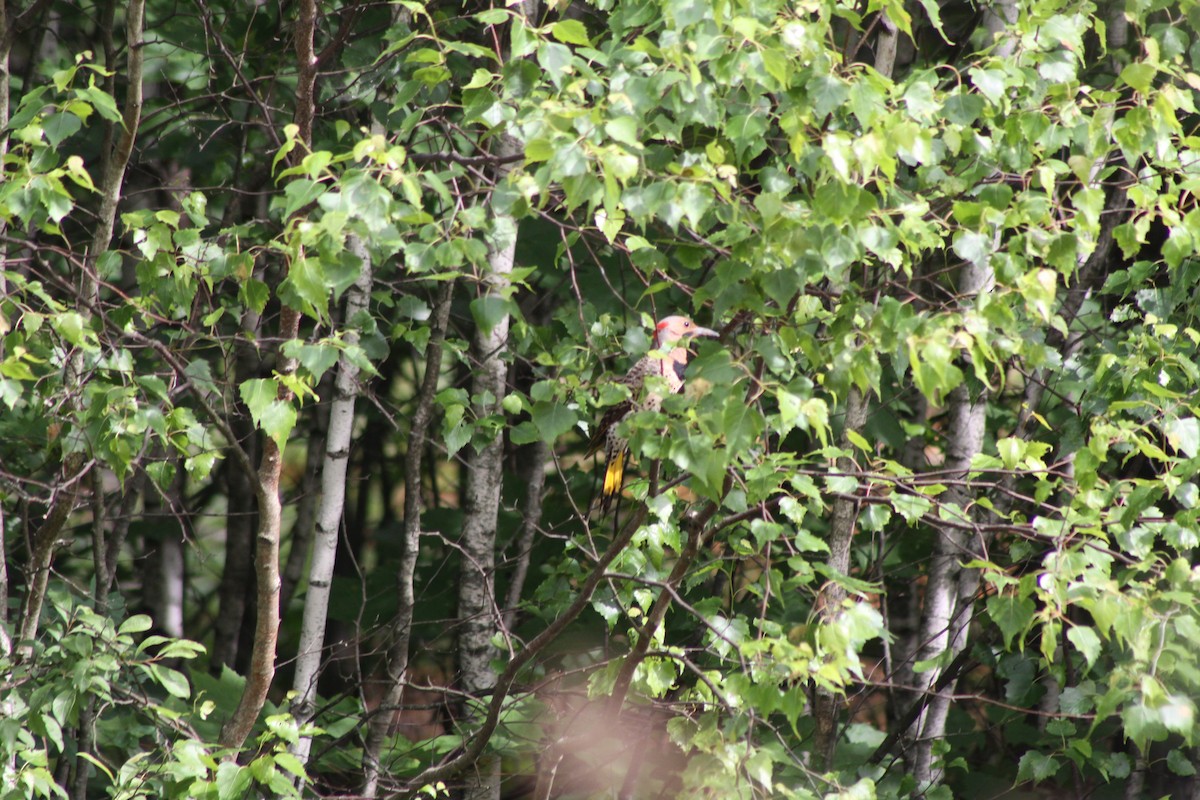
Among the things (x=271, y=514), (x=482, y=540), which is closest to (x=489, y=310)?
(x=271, y=514)

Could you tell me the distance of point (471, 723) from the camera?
3729 mm

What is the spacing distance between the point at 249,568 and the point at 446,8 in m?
2.82

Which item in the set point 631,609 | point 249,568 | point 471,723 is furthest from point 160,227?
point 249,568

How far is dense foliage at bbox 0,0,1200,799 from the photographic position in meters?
2.11

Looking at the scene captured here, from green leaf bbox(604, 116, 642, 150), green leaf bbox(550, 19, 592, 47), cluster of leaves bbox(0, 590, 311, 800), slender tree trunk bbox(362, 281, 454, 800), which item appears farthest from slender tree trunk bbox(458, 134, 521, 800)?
green leaf bbox(604, 116, 642, 150)

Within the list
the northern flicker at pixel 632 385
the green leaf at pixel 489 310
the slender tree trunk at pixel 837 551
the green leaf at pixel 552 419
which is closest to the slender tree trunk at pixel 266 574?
the green leaf at pixel 552 419

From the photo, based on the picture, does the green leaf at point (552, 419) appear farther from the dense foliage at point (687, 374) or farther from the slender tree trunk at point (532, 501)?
the slender tree trunk at point (532, 501)

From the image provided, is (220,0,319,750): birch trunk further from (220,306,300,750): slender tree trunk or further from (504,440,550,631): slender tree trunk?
(504,440,550,631): slender tree trunk

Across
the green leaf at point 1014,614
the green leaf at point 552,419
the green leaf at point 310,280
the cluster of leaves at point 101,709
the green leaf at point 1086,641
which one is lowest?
the cluster of leaves at point 101,709

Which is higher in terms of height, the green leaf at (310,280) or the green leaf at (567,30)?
the green leaf at (567,30)

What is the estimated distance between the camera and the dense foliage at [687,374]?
211 centimetres

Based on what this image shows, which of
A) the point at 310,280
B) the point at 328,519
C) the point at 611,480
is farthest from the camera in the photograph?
the point at 611,480

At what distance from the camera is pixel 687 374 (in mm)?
2176

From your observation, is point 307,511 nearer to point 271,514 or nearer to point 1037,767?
point 271,514
